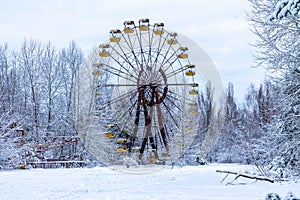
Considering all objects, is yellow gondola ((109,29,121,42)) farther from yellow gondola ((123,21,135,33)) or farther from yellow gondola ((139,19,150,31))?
yellow gondola ((139,19,150,31))

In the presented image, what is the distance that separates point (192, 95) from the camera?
13.9 m

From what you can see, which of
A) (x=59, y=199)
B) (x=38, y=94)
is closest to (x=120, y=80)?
(x=59, y=199)

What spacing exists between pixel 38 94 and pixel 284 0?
21.0m

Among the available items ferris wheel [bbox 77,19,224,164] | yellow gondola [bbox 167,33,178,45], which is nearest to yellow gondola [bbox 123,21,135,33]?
ferris wheel [bbox 77,19,224,164]

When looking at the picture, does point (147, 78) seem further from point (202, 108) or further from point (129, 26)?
point (202, 108)

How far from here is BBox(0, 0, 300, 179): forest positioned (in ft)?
29.4

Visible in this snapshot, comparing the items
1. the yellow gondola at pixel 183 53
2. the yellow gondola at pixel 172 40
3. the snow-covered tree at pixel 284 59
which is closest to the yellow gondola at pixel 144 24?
the yellow gondola at pixel 172 40

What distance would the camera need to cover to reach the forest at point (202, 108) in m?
8.96

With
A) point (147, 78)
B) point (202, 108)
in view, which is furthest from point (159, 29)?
point (202, 108)

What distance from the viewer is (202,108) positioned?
90.7 ft

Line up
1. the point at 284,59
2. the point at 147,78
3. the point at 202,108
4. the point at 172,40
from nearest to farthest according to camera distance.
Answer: the point at 284,59, the point at 147,78, the point at 172,40, the point at 202,108

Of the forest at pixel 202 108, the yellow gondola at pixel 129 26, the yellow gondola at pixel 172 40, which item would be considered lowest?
the forest at pixel 202 108

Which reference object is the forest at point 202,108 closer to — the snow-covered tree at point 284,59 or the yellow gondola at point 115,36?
the snow-covered tree at point 284,59

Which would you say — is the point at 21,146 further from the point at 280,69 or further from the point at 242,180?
the point at 280,69
